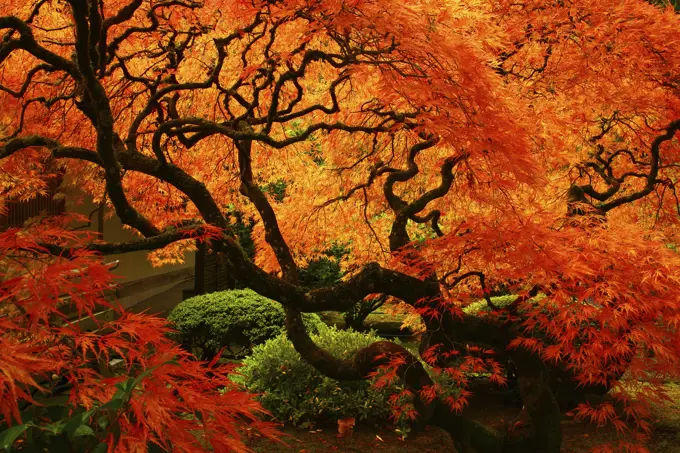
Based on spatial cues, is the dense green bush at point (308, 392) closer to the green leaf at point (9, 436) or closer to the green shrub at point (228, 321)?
the green shrub at point (228, 321)

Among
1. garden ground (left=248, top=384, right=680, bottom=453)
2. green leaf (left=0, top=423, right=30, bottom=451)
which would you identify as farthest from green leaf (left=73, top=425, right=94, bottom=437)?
garden ground (left=248, top=384, right=680, bottom=453)

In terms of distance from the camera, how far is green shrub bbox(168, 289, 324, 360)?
29.6 feet

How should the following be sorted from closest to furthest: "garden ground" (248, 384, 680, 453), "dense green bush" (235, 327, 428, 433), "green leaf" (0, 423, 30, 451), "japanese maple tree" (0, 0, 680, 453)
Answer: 1. "green leaf" (0, 423, 30, 451)
2. "japanese maple tree" (0, 0, 680, 453)
3. "garden ground" (248, 384, 680, 453)
4. "dense green bush" (235, 327, 428, 433)

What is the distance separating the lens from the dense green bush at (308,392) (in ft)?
22.4

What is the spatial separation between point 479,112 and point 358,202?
304 cm

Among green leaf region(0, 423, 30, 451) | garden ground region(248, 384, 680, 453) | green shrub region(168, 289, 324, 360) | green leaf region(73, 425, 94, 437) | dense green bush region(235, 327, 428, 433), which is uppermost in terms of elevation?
green leaf region(0, 423, 30, 451)

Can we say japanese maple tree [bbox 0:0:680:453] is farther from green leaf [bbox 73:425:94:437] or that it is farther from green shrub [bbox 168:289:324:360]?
green shrub [bbox 168:289:324:360]

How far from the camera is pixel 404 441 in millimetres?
6520

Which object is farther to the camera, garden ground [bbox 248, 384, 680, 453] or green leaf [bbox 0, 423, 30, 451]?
garden ground [bbox 248, 384, 680, 453]

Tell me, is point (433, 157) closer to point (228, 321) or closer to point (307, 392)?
point (307, 392)

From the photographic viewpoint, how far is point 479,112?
4.41m

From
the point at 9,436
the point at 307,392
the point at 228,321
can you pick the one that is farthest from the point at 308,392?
the point at 9,436

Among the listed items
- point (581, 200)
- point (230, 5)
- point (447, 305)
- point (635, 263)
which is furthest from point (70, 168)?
point (635, 263)

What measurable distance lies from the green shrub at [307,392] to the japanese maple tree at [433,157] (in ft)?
2.85
